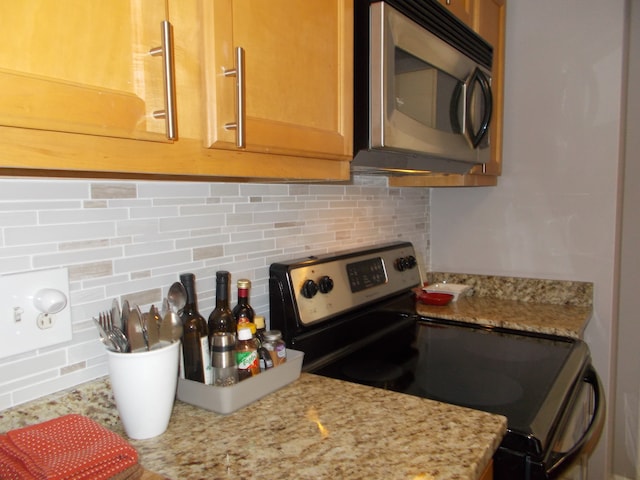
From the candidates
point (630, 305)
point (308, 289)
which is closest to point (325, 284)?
point (308, 289)

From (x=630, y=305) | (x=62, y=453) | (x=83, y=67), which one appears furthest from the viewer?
(x=630, y=305)

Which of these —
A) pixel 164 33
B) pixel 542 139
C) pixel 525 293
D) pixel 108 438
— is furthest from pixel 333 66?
pixel 525 293

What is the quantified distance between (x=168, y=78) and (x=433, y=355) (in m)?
1.07

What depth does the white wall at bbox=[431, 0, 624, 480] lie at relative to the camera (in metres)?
1.80

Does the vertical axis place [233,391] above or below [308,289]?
below

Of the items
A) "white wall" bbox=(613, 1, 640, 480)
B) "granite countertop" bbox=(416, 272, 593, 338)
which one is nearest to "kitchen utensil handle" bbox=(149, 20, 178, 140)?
"granite countertop" bbox=(416, 272, 593, 338)

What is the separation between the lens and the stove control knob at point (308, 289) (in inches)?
49.3

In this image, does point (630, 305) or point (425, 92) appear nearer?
point (425, 92)

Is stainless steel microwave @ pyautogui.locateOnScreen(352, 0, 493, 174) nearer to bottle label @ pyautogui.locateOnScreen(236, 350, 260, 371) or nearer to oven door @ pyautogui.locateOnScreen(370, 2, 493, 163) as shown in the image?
oven door @ pyautogui.locateOnScreen(370, 2, 493, 163)

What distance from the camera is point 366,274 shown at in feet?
4.94

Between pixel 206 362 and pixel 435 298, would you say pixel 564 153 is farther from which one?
pixel 206 362

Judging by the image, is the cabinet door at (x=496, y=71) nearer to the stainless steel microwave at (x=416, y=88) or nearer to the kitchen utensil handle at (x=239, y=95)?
the stainless steel microwave at (x=416, y=88)

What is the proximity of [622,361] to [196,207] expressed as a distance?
1.88 meters

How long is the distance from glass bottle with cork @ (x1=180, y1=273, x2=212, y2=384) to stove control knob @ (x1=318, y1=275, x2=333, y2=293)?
1.28 ft
